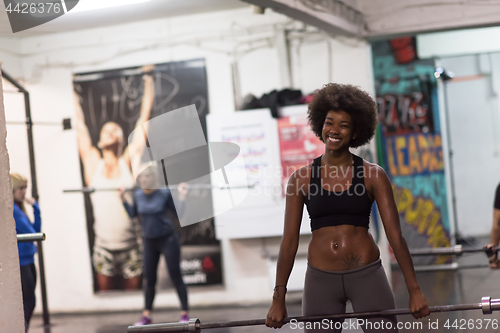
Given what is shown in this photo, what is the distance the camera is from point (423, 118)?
711 cm

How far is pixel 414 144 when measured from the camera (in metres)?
7.19

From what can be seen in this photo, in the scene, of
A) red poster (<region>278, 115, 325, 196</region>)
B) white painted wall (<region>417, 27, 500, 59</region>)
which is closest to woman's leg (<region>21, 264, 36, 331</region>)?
red poster (<region>278, 115, 325, 196</region>)

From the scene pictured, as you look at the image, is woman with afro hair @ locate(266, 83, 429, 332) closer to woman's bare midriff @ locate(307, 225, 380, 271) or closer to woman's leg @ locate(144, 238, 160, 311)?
woman's bare midriff @ locate(307, 225, 380, 271)

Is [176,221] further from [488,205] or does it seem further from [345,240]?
[488,205]

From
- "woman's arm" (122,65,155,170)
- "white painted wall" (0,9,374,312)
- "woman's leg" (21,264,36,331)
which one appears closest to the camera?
"woman's leg" (21,264,36,331)

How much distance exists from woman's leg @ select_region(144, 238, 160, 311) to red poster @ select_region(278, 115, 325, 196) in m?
1.40

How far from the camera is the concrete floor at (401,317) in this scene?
461cm

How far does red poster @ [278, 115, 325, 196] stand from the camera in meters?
5.54

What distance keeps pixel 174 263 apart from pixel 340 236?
3.03 meters

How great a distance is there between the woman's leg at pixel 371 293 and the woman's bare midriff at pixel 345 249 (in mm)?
42

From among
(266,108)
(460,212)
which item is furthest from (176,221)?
(460,212)

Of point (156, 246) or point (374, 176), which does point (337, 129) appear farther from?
point (156, 246)

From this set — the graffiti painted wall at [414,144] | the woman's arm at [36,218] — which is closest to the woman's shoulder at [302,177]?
the woman's arm at [36,218]

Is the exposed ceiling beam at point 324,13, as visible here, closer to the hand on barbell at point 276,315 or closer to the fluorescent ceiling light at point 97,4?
the fluorescent ceiling light at point 97,4
